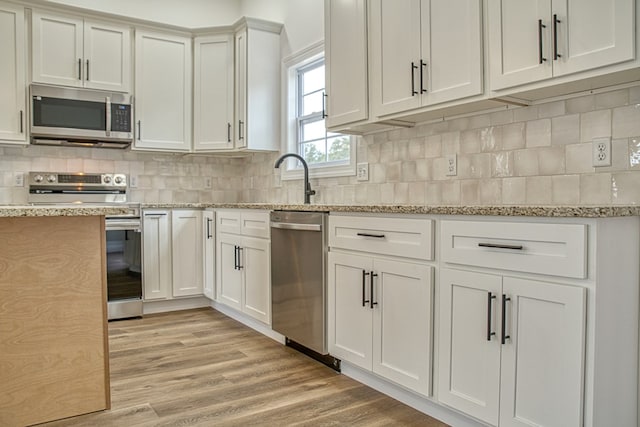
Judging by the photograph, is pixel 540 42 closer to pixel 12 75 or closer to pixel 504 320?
pixel 504 320

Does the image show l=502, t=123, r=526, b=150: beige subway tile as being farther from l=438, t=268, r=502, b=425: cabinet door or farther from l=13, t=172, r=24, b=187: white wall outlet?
l=13, t=172, r=24, b=187: white wall outlet

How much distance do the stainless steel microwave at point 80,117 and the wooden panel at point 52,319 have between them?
2.19 m

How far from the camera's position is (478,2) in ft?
6.91

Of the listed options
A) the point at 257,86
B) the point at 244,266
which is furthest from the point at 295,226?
the point at 257,86

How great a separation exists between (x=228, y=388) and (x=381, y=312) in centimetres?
88

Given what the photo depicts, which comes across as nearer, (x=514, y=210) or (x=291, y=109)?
(x=514, y=210)

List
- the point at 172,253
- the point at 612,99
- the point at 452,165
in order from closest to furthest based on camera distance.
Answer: the point at 612,99, the point at 452,165, the point at 172,253

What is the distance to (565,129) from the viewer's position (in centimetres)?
209

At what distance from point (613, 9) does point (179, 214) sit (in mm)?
3471

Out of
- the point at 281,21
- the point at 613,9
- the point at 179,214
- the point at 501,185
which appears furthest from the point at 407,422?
the point at 281,21

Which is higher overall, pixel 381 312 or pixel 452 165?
pixel 452 165

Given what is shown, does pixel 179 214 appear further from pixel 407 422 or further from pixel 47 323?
pixel 407 422

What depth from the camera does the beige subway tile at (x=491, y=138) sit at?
7.79 feet

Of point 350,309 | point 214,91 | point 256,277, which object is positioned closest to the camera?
point 350,309
